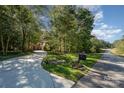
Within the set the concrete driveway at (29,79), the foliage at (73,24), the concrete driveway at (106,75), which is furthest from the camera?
the foliage at (73,24)

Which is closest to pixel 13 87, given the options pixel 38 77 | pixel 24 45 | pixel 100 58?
pixel 38 77

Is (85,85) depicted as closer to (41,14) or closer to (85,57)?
(85,57)

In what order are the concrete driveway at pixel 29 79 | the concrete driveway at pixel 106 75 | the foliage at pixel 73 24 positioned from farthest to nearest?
1. the foliage at pixel 73 24
2. the concrete driveway at pixel 106 75
3. the concrete driveway at pixel 29 79

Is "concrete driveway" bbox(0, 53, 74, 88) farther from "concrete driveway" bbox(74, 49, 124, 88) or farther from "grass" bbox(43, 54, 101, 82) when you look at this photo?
"concrete driveway" bbox(74, 49, 124, 88)

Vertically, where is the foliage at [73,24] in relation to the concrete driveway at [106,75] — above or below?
above

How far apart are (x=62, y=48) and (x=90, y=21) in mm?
1163

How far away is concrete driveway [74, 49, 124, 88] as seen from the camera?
4.40 metres

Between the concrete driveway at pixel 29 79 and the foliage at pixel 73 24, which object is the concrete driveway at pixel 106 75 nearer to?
the concrete driveway at pixel 29 79

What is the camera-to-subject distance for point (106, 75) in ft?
15.9

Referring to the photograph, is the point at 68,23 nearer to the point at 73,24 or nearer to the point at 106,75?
the point at 73,24

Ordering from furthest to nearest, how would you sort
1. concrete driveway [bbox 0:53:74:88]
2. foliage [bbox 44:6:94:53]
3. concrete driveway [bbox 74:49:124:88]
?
foliage [bbox 44:6:94:53] → concrete driveway [bbox 74:49:124:88] → concrete driveway [bbox 0:53:74:88]

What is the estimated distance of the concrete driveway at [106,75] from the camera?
4404 millimetres

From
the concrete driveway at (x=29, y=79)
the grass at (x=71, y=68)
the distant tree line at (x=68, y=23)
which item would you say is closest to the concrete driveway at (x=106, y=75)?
the grass at (x=71, y=68)

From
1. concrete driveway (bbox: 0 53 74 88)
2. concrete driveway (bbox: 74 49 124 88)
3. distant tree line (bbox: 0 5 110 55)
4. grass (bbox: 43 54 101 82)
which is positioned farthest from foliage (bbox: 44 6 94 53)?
concrete driveway (bbox: 0 53 74 88)
